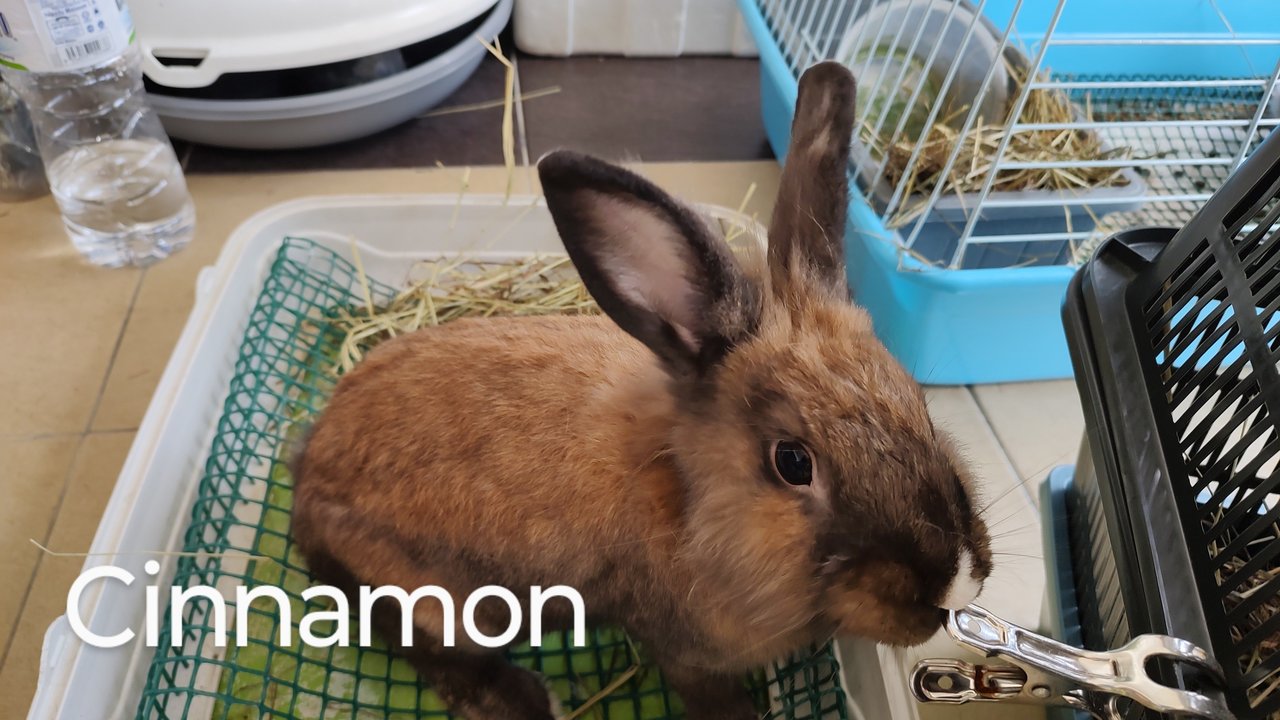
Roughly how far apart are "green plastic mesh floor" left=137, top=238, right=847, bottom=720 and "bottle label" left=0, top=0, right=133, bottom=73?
1.55ft

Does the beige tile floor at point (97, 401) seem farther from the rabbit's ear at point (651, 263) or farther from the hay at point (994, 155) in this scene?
the rabbit's ear at point (651, 263)

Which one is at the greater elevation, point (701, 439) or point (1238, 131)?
point (701, 439)

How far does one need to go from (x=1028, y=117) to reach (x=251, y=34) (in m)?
1.27

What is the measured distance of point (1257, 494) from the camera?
55cm

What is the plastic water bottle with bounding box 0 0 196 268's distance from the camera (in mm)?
1469

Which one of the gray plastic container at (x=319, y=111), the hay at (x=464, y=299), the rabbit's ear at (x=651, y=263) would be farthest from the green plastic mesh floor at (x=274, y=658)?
the gray plastic container at (x=319, y=111)

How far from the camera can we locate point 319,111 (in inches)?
62.1

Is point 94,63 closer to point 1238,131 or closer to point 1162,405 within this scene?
point 1162,405

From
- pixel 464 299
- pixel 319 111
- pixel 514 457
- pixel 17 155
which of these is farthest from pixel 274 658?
pixel 17 155

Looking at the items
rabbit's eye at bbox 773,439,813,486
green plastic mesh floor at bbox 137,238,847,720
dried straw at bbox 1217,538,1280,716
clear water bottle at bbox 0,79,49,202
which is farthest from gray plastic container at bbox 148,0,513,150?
dried straw at bbox 1217,538,1280,716

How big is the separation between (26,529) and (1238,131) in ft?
6.51

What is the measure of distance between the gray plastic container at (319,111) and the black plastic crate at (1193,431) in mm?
1238

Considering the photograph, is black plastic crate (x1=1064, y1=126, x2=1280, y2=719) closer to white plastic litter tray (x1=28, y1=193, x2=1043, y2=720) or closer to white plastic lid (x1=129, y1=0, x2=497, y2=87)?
white plastic litter tray (x1=28, y1=193, x2=1043, y2=720)

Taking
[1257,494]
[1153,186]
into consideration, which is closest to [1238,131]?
[1153,186]
